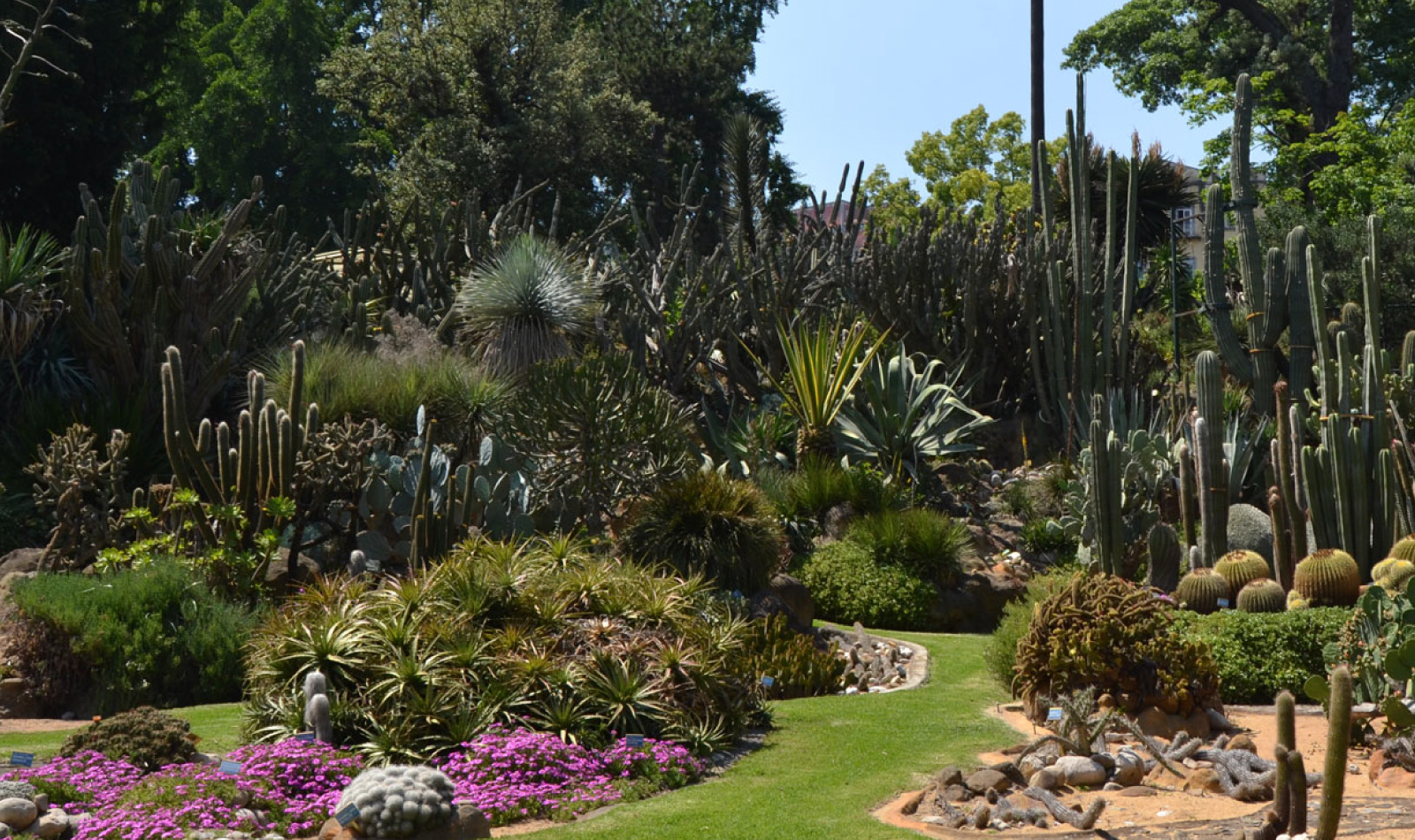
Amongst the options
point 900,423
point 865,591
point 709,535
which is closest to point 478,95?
point 900,423

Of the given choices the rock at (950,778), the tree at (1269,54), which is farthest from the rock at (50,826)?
the tree at (1269,54)

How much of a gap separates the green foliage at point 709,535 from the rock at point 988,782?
4897 millimetres

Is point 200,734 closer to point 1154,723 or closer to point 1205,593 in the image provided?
point 1154,723

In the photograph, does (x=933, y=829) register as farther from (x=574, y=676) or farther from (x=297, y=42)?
(x=297, y=42)

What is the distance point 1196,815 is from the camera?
666cm

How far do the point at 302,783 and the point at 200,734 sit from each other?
5.56 feet

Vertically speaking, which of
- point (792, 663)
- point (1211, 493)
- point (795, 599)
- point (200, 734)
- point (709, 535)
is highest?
point (1211, 493)

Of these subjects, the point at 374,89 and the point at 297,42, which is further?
the point at 297,42

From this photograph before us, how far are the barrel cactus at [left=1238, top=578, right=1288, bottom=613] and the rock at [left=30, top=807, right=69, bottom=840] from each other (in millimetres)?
7933

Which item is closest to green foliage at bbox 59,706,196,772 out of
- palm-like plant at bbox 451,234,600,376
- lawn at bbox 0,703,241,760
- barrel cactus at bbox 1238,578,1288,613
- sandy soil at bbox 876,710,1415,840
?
lawn at bbox 0,703,241,760

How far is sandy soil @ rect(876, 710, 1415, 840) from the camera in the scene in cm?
620

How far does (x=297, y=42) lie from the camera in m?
35.0

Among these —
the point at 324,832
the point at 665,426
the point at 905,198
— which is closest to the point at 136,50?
the point at 665,426

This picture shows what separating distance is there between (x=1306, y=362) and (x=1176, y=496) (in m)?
1.99
